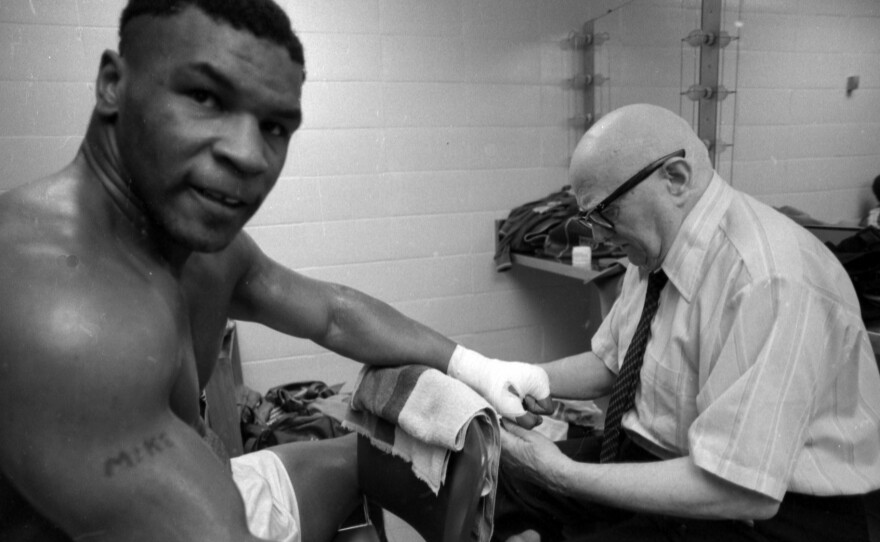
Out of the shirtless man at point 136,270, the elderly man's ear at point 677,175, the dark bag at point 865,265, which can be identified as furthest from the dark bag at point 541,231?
the shirtless man at point 136,270

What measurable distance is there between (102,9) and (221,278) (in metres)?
0.35

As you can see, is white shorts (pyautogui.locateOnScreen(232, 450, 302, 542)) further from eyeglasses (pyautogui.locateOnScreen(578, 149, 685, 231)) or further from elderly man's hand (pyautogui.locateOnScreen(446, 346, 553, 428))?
eyeglasses (pyautogui.locateOnScreen(578, 149, 685, 231))

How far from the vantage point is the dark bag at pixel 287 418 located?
1489mm

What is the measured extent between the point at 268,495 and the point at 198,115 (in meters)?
0.52

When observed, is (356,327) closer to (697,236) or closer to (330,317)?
(330,317)

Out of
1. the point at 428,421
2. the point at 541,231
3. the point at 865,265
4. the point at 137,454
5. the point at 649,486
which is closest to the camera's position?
the point at 137,454

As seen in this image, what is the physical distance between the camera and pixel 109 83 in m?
0.51

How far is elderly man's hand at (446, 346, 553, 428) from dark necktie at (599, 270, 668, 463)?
5.9 inches

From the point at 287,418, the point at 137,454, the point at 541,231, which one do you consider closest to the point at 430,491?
the point at 137,454

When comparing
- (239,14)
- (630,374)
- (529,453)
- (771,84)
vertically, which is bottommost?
(529,453)

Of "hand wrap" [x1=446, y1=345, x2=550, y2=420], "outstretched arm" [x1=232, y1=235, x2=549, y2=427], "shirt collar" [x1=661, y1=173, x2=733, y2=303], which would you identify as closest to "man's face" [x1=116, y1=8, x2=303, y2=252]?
"outstretched arm" [x1=232, y1=235, x2=549, y2=427]

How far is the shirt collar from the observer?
36.6 inches

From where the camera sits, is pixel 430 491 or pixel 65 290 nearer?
pixel 65 290

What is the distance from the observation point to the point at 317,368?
1.61 m
